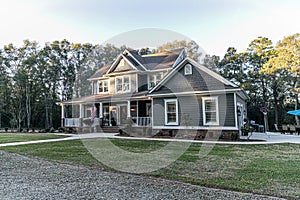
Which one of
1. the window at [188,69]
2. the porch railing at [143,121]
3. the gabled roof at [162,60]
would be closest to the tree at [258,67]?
the gabled roof at [162,60]

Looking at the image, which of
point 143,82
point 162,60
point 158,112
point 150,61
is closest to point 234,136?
point 158,112

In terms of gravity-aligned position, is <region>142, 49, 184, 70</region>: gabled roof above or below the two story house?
above

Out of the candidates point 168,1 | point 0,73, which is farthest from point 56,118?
point 168,1

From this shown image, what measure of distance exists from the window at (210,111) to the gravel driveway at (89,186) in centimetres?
930

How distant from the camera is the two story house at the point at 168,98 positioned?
13336mm

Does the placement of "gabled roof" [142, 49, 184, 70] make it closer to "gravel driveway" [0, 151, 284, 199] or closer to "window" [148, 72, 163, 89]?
"window" [148, 72, 163, 89]

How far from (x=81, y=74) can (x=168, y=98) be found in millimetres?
21665

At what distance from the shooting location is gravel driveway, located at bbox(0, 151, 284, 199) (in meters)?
3.83

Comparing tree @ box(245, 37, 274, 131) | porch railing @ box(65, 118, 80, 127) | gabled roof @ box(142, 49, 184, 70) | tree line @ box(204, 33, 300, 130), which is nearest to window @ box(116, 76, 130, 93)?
gabled roof @ box(142, 49, 184, 70)

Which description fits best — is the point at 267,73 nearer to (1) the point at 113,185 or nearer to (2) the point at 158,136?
(2) the point at 158,136

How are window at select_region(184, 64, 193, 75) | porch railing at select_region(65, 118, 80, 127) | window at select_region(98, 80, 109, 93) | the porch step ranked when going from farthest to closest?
window at select_region(98, 80, 109, 93), porch railing at select_region(65, 118, 80, 127), the porch step, window at select_region(184, 64, 193, 75)

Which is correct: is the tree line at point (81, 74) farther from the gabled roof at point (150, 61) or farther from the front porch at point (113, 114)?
the front porch at point (113, 114)

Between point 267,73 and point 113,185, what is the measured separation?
23.0 metres

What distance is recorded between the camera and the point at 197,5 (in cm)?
1312
